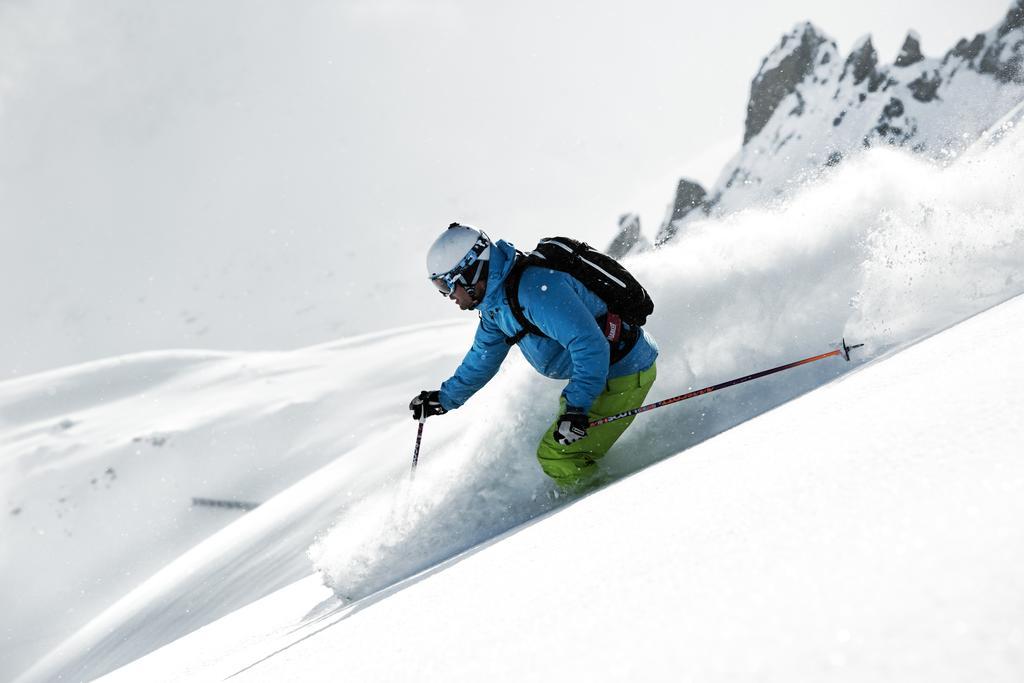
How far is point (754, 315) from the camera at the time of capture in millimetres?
5945

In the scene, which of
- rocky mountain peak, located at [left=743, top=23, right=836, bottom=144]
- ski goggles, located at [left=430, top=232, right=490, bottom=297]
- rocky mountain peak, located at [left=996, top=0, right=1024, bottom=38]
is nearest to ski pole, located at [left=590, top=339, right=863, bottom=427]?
ski goggles, located at [left=430, top=232, right=490, bottom=297]

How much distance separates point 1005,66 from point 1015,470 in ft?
518

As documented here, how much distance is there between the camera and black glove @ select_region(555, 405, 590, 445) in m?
4.37

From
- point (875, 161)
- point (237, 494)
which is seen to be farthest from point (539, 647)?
point (237, 494)

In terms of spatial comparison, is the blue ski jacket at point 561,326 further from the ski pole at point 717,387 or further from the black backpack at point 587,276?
the ski pole at point 717,387

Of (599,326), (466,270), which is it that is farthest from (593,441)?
(466,270)

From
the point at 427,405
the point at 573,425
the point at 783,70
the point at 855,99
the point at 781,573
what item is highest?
the point at 783,70

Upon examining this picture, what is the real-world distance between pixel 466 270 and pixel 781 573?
10.8 ft

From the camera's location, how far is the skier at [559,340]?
14.1ft

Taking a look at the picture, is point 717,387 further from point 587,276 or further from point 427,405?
point 427,405

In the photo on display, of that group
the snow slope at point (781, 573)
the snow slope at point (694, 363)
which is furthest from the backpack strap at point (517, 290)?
the snow slope at point (781, 573)

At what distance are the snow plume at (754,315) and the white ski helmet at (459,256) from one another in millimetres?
1474

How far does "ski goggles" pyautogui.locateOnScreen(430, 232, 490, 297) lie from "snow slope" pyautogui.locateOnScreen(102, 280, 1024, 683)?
187cm

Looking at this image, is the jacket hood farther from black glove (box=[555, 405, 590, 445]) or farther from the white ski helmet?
black glove (box=[555, 405, 590, 445])
